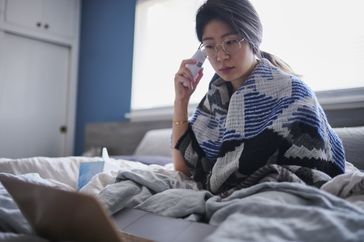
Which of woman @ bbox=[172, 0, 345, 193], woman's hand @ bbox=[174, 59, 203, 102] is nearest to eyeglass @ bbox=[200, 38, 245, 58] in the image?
woman @ bbox=[172, 0, 345, 193]

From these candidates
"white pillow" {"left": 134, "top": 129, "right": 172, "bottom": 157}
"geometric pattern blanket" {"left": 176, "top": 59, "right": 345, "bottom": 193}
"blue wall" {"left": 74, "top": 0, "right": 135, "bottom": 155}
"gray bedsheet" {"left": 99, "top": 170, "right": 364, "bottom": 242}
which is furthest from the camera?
"blue wall" {"left": 74, "top": 0, "right": 135, "bottom": 155}

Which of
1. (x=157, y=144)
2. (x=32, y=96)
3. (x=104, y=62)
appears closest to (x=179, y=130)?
(x=157, y=144)

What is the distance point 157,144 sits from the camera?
73.6 inches

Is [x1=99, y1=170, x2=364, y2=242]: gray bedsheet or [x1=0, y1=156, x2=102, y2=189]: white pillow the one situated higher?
[x1=99, y1=170, x2=364, y2=242]: gray bedsheet

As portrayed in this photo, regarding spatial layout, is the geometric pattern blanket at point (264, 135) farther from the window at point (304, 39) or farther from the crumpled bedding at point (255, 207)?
the window at point (304, 39)

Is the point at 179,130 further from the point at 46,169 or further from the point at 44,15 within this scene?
the point at 44,15

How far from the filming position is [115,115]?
263cm

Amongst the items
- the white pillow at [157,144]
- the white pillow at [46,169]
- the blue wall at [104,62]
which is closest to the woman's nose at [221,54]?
the white pillow at [46,169]

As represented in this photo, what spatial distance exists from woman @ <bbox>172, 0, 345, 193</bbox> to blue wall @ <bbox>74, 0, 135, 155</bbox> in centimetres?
162

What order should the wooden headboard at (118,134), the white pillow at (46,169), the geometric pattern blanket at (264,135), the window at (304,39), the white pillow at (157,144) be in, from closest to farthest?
the geometric pattern blanket at (264,135), the white pillow at (46,169), the window at (304,39), the white pillow at (157,144), the wooden headboard at (118,134)

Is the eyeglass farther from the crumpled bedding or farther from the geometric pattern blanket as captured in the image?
the crumpled bedding

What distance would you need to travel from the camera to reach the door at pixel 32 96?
2619 mm

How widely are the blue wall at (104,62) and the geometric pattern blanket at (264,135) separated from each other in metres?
1.72

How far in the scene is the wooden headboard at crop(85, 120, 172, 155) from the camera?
2275 millimetres
